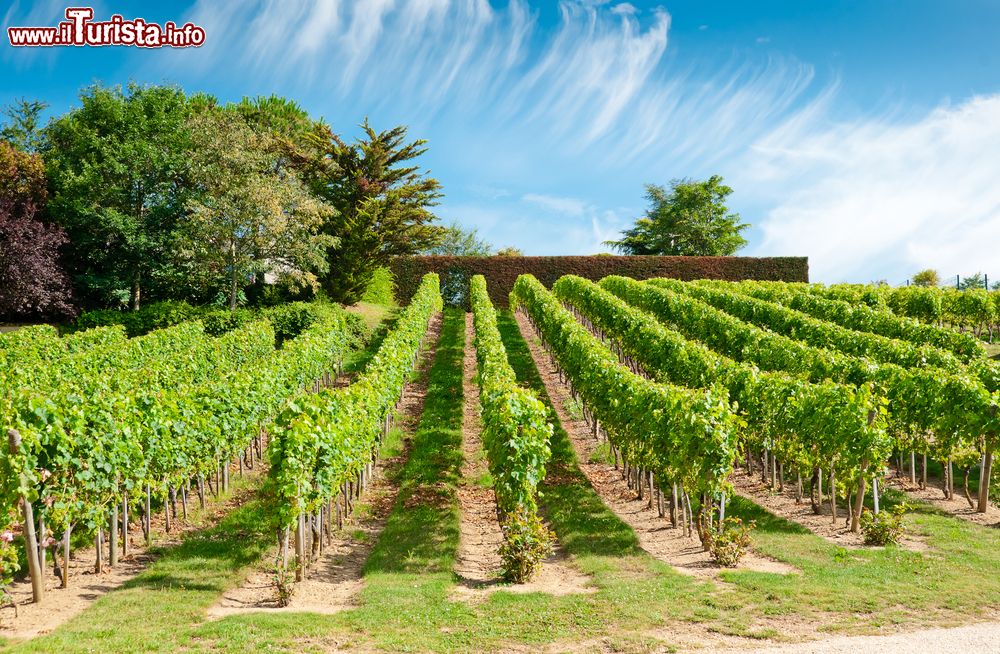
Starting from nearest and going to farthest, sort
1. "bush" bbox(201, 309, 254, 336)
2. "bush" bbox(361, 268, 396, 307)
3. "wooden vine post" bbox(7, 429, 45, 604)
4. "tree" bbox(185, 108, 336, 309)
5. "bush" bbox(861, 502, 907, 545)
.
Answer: "wooden vine post" bbox(7, 429, 45, 604)
"bush" bbox(861, 502, 907, 545)
"bush" bbox(201, 309, 254, 336)
"tree" bbox(185, 108, 336, 309)
"bush" bbox(361, 268, 396, 307)

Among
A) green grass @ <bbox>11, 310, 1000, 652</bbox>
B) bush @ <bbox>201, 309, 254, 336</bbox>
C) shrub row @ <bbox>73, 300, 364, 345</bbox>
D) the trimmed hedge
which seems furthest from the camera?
the trimmed hedge

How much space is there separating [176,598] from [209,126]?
31917 mm

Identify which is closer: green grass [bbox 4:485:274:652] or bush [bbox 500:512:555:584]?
green grass [bbox 4:485:274:652]

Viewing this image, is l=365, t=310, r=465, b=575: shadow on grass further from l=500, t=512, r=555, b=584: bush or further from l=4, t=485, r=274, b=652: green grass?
l=4, t=485, r=274, b=652: green grass

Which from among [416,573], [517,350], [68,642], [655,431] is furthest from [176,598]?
→ [517,350]

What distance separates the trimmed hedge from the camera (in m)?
45.7

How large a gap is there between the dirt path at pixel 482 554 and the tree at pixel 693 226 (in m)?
55.7

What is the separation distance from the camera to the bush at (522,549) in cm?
986

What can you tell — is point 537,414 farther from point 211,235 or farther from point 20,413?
point 211,235

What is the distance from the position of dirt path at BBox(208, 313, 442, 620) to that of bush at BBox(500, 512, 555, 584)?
196 cm

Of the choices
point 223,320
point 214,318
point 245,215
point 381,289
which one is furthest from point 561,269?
point 214,318

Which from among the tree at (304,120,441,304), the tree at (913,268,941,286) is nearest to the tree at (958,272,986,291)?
the tree at (913,268,941,286)

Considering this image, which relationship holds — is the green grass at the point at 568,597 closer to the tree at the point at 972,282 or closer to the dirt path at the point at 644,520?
the dirt path at the point at 644,520

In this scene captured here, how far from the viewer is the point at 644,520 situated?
12766 mm
